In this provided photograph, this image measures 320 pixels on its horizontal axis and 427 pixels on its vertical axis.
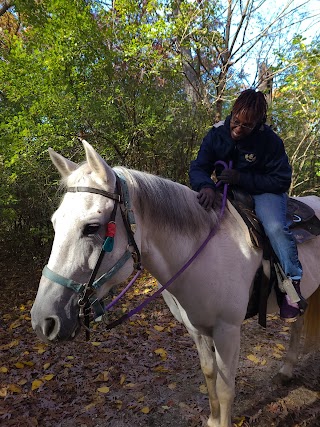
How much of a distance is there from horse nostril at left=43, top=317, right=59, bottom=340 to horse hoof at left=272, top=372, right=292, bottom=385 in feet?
9.40

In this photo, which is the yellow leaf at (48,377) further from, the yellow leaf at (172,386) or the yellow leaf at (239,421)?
the yellow leaf at (239,421)

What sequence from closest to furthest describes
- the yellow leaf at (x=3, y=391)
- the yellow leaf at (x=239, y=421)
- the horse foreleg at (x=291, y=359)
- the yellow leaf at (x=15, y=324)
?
the yellow leaf at (x=239, y=421), the yellow leaf at (x=3, y=391), the horse foreleg at (x=291, y=359), the yellow leaf at (x=15, y=324)

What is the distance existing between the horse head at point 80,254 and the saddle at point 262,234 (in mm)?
1072

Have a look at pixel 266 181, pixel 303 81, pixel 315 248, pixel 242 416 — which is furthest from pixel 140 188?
pixel 303 81

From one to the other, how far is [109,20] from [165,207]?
6.00 meters

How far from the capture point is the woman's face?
2.15 meters

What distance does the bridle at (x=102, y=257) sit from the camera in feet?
4.94

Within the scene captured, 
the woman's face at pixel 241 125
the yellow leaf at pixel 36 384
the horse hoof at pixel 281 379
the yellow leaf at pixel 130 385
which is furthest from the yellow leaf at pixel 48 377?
the woman's face at pixel 241 125

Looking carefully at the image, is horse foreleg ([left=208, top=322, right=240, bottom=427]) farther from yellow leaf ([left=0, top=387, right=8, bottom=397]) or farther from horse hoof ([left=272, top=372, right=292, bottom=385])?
yellow leaf ([left=0, top=387, right=8, bottom=397])

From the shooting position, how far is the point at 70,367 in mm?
3689

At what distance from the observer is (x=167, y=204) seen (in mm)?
1848

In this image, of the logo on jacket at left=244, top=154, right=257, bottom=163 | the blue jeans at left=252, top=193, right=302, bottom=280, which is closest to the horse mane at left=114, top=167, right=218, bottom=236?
the blue jeans at left=252, top=193, right=302, bottom=280

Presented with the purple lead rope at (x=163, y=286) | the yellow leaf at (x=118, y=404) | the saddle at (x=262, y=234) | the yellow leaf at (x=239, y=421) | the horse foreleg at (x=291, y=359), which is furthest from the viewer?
the horse foreleg at (x=291, y=359)

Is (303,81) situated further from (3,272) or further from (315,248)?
(3,272)
